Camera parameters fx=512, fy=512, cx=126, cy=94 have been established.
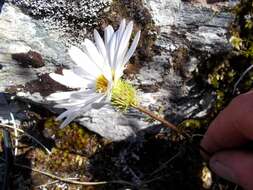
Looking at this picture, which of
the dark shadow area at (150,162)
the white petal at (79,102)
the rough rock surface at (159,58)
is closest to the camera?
the white petal at (79,102)

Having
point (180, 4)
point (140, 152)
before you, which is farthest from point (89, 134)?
point (180, 4)

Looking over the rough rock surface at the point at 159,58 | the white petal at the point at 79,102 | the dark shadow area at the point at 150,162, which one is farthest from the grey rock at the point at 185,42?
the white petal at the point at 79,102

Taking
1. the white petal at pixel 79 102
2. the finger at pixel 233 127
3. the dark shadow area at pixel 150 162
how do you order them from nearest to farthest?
1. the finger at pixel 233 127
2. the white petal at pixel 79 102
3. the dark shadow area at pixel 150 162

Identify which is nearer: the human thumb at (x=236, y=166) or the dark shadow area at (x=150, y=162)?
the human thumb at (x=236, y=166)

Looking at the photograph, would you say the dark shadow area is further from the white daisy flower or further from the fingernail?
the white daisy flower

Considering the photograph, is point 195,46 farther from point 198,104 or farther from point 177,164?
point 177,164

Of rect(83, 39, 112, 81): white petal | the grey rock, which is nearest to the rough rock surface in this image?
the grey rock

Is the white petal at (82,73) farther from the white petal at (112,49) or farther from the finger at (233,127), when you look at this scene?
the finger at (233,127)
